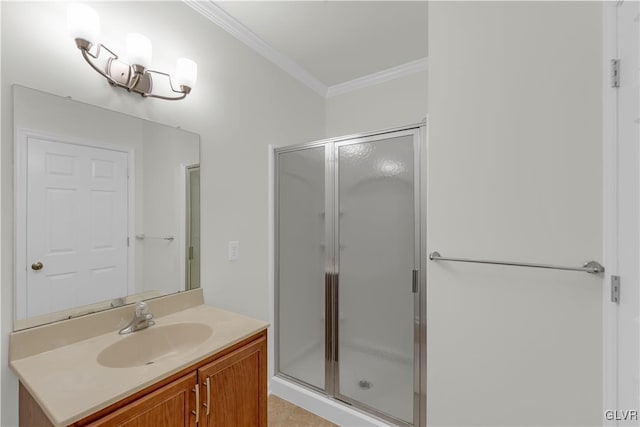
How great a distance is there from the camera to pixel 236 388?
1.23 metres

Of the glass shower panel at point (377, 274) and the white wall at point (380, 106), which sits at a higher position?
the white wall at point (380, 106)

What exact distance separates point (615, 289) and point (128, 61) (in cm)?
211

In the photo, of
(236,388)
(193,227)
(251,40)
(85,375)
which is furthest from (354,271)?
(251,40)

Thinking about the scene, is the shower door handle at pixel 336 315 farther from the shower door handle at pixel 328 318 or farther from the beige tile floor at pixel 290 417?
A: the beige tile floor at pixel 290 417

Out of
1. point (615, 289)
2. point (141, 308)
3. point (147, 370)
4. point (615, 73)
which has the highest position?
point (615, 73)

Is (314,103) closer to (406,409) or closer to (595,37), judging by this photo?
(595,37)

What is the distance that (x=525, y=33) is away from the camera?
111 centimetres

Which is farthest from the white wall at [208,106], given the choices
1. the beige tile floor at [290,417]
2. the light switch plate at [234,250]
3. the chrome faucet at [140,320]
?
the beige tile floor at [290,417]

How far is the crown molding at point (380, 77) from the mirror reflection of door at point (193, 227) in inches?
68.4

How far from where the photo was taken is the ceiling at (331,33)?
171cm

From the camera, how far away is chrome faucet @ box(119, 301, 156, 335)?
1264mm

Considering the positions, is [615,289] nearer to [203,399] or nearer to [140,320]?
[203,399]

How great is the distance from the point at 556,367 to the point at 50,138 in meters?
2.20

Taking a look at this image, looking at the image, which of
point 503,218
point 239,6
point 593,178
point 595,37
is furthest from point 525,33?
point 239,6
